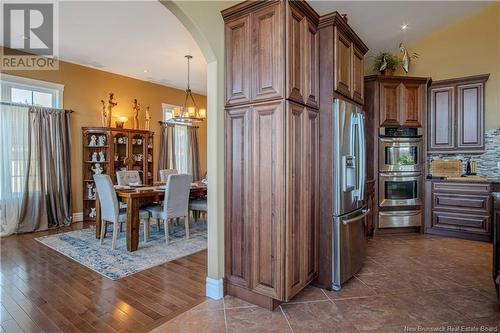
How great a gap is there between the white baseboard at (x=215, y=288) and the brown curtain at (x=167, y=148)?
15.4 ft

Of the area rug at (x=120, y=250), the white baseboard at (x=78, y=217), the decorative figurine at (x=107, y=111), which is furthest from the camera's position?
→ the decorative figurine at (x=107, y=111)

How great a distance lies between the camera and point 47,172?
496 cm

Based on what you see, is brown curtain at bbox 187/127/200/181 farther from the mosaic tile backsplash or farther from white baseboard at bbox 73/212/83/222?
the mosaic tile backsplash

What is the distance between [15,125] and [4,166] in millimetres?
674

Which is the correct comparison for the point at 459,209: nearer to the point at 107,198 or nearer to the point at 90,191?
the point at 107,198

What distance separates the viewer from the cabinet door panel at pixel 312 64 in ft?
7.94

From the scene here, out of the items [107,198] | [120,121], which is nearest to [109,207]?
[107,198]

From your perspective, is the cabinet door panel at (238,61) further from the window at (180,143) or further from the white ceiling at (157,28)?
the window at (180,143)

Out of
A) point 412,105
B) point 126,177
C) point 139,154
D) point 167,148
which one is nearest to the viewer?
point 412,105

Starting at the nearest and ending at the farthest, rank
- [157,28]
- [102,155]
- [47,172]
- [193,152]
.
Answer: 1. [157,28]
2. [47,172]
3. [102,155]
4. [193,152]

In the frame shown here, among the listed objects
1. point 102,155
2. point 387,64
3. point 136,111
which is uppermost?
point 387,64

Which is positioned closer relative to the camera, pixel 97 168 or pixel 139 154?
pixel 97 168

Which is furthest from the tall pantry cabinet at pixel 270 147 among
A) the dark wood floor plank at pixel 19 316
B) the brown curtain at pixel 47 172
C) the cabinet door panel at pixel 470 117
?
the brown curtain at pixel 47 172

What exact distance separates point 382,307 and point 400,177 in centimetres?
280
